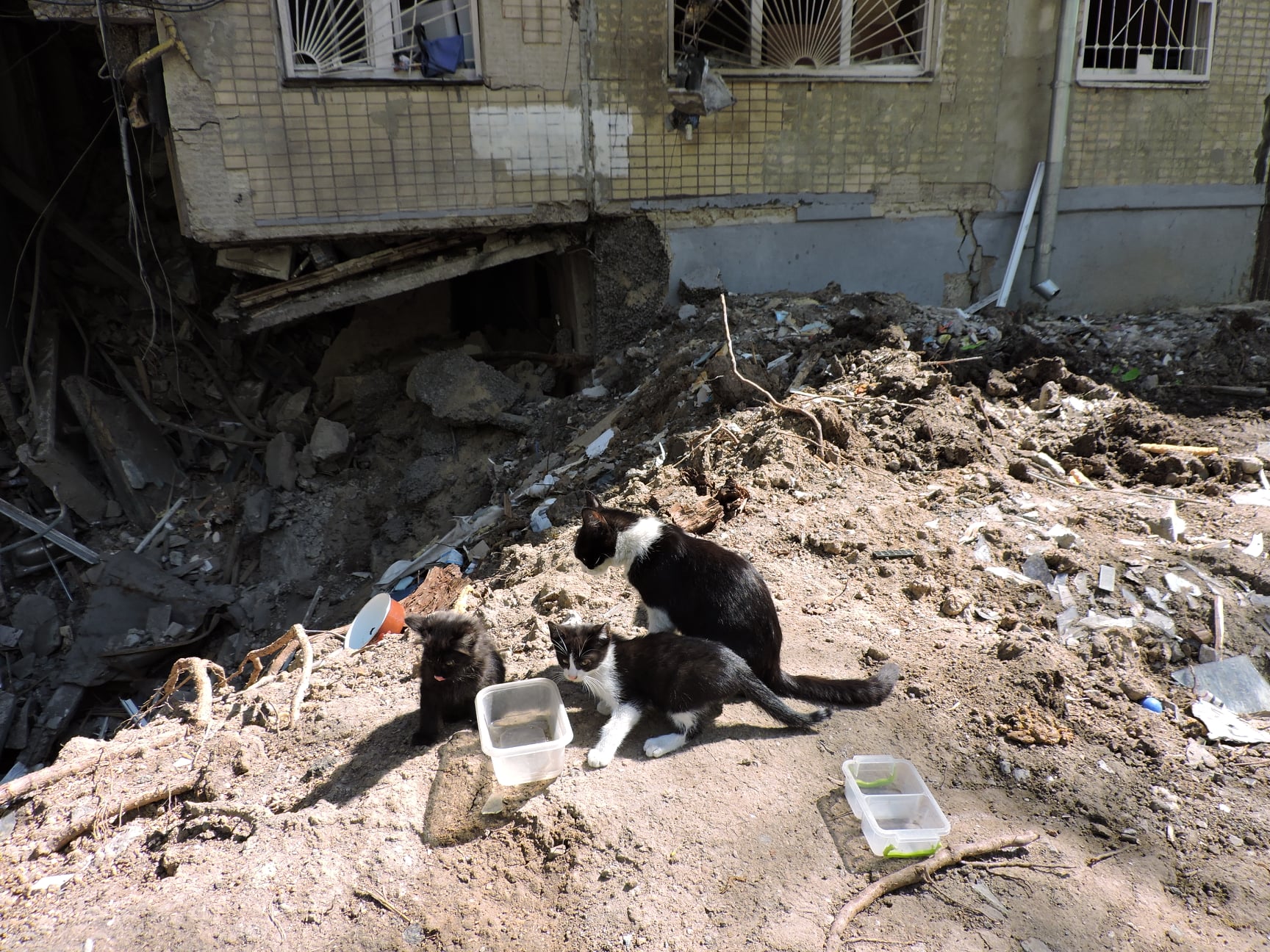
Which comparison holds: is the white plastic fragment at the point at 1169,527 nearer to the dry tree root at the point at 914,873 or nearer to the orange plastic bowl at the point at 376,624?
the dry tree root at the point at 914,873

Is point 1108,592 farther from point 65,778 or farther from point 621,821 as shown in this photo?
point 65,778

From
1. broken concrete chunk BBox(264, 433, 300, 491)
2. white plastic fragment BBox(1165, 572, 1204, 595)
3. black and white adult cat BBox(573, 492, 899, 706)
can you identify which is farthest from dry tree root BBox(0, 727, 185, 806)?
white plastic fragment BBox(1165, 572, 1204, 595)

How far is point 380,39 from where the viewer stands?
20.5ft

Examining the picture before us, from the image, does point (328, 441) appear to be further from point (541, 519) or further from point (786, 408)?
point (786, 408)

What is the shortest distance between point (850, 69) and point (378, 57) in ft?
13.3

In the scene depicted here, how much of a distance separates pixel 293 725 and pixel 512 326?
20.8 feet

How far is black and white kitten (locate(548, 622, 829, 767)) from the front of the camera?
9.63 feet

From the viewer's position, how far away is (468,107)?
21.3 ft

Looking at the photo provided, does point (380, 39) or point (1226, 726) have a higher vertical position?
point (380, 39)

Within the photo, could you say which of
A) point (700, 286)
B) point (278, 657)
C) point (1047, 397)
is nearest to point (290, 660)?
point (278, 657)

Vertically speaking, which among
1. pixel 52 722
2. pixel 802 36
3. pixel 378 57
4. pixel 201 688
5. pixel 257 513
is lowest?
pixel 52 722

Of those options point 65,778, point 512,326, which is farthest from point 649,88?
point 65,778

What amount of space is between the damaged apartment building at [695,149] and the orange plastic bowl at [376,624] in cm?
354

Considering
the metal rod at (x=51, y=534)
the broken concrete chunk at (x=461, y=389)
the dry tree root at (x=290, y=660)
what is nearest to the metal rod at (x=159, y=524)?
the metal rod at (x=51, y=534)
